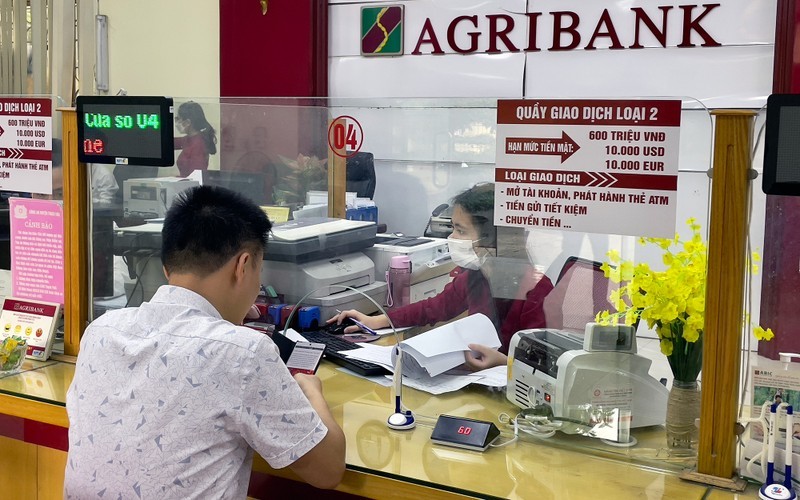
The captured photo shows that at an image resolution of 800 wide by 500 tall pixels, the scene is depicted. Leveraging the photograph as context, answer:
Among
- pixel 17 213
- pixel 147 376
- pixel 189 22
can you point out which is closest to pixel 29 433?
pixel 17 213

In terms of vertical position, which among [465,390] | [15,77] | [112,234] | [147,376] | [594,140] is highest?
[15,77]

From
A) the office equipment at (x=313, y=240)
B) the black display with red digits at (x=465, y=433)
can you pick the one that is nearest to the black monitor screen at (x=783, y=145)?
the black display with red digits at (x=465, y=433)

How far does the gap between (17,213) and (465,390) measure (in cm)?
142

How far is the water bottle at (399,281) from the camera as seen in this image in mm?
2365

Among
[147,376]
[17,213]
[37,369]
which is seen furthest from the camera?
[17,213]

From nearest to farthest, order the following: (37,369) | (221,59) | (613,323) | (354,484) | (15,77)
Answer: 1. (354,484)
2. (613,323)
3. (37,369)
4. (221,59)
5. (15,77)

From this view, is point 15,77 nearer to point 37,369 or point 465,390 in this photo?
point 37,369

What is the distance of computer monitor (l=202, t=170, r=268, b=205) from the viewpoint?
2.66 m

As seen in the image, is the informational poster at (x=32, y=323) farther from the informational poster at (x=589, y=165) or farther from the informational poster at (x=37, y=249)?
the informational poster at (x=589, y=165)

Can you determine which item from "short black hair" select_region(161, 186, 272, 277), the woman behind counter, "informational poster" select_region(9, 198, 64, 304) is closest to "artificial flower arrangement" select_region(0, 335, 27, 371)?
"informational poster" select_region(9, 198, 64, 304)

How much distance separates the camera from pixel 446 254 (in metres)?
2.22

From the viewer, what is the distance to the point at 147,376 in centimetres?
156

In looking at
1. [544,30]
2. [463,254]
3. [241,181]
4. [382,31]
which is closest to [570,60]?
[544,30]

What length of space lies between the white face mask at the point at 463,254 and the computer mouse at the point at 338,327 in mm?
602
